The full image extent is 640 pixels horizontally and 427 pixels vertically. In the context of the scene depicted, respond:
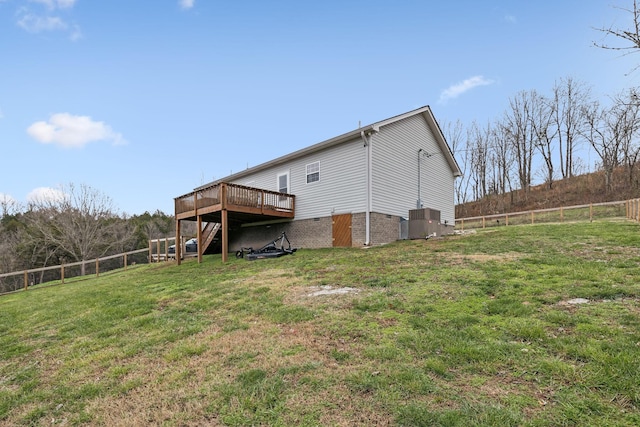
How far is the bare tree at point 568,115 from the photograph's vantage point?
30.3 meters

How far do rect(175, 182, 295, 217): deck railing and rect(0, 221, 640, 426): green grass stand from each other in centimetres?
Answer: 682

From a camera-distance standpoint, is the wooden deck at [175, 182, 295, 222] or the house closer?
the house

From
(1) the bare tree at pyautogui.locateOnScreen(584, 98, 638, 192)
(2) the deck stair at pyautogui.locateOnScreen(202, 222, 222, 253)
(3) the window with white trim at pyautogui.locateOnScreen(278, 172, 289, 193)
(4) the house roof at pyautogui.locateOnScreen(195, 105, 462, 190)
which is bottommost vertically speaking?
(2) the deck stair at pyautogui.locateOnScreen(202, 222, 222, 253)

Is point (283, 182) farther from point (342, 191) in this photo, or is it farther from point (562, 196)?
point (562, 196)

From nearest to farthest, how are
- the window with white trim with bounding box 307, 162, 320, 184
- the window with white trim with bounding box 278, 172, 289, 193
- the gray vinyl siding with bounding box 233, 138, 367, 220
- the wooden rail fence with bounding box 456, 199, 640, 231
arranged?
the gray vinyl siding with bounding box 233, 138, 367, 220
the window with white trim with bounding box 307, 162, 320, 184
the window with white trim with bounding box 278, 172, 289, 193
the wooden rail fence with bounding box 456, 199, 640, 231

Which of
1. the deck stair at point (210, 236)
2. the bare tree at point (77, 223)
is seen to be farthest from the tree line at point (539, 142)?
the bare tree at point (77, 223)

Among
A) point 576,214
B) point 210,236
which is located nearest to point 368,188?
point 210,236

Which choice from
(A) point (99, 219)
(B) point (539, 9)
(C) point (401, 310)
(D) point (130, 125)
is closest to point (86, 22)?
(D) point (130, 125)

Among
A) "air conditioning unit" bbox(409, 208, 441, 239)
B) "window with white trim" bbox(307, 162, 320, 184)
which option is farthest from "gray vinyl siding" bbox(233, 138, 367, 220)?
"air conditioning unit" bbox(409, 208, 441, 239)

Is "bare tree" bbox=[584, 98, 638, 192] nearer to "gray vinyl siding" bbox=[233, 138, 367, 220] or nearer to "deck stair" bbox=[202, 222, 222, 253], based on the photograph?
"gray vinyl siding" bbox=[233, 138, 367, 220]

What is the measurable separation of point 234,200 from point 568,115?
33761mm

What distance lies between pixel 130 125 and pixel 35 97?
5.28 metres

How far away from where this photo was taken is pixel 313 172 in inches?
591

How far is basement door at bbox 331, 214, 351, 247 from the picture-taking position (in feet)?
44.2
